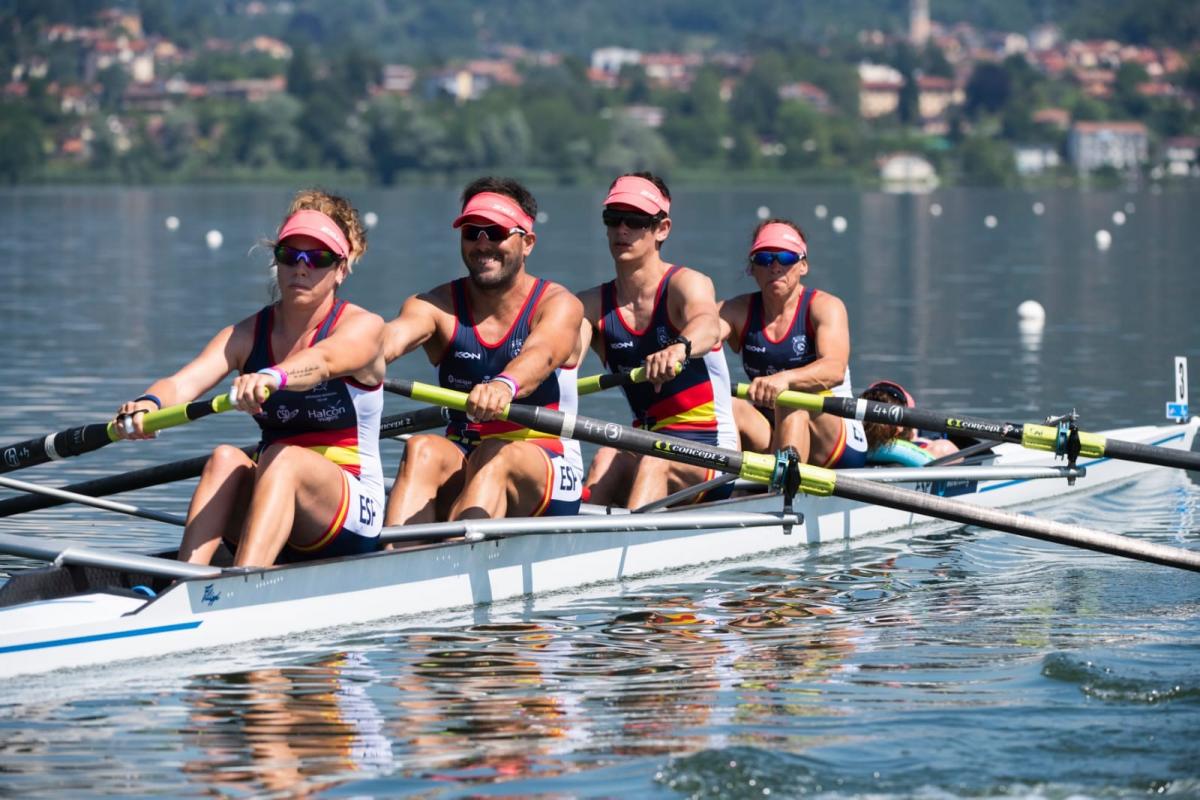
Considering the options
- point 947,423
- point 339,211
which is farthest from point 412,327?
point 947,423

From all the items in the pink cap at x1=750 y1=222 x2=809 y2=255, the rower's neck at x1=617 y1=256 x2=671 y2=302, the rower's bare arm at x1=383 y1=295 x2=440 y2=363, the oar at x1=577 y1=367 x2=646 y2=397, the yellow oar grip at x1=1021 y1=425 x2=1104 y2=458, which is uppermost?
the pink cap at x1=750 y1=222 x2=809 y2=255

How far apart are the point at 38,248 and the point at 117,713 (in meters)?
38.4

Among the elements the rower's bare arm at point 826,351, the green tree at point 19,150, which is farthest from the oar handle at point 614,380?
the green tree at point 19,150

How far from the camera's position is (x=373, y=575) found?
26.5 feet

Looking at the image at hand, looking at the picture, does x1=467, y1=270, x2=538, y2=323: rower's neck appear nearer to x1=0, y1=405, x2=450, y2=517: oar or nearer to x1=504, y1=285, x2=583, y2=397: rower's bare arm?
x1=504, y1=285, x2=583, y2=397: rower's bare arm

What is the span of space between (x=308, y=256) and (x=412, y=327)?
3.45 feet

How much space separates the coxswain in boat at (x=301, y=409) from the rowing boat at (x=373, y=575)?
174mm

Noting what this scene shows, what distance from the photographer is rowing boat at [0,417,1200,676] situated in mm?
7199

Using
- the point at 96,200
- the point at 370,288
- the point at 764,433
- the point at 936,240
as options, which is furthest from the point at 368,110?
the point at 764,433

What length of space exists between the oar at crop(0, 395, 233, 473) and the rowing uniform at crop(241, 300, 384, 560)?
0.81 feet

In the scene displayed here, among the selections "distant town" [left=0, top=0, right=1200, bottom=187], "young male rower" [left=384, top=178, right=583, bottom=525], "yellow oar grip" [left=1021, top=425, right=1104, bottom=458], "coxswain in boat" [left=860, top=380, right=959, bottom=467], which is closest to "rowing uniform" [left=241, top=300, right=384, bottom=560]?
"young male rower" [left=384, top=178, right=583, bottom=525]

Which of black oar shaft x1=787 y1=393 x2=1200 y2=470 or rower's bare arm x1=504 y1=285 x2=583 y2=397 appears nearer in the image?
rower's bare arm x1=504 y1=285 x2=583 y2=397

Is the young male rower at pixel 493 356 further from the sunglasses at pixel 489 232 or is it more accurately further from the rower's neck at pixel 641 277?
the rower's neck at pixel 641 277

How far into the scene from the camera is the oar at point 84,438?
7.48 metres
